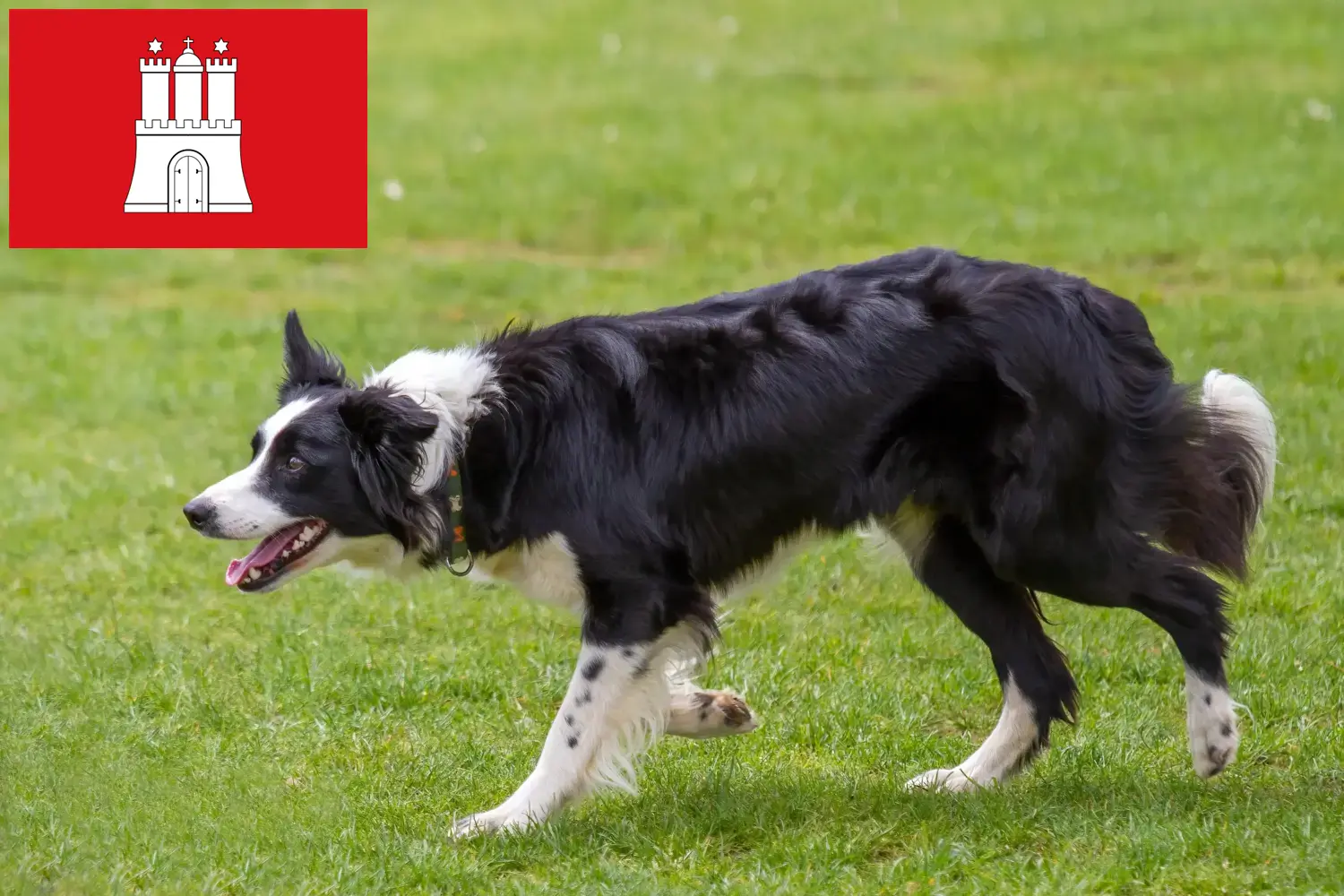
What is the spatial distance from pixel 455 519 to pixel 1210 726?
2.36 meters

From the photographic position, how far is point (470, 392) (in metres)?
5.33

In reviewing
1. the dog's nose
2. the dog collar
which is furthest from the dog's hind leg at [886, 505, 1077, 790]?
the dog's nose

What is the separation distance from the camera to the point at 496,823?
204 inches

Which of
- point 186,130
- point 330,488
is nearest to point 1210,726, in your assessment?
point 330,488

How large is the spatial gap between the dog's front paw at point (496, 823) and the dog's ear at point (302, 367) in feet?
4.69

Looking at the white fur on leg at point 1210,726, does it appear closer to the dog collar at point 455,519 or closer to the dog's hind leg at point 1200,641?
the dog's hind leg at point 1200,641

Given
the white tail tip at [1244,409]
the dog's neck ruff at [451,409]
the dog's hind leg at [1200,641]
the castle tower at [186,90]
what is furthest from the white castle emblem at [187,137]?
the dog's hind leg at [1200,641]

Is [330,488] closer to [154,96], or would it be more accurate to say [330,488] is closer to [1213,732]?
[1213,732]

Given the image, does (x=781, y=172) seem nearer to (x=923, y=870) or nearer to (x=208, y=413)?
(x=208, y=413)

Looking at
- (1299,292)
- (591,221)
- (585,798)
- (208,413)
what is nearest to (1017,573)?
(585,798)

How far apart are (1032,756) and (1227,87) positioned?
13.6 m

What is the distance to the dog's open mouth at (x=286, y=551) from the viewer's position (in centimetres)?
532

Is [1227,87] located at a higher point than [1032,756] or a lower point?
higher

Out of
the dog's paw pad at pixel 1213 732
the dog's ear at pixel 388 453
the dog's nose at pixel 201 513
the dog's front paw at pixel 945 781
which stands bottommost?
the dog's front paw at pixel 945 781
